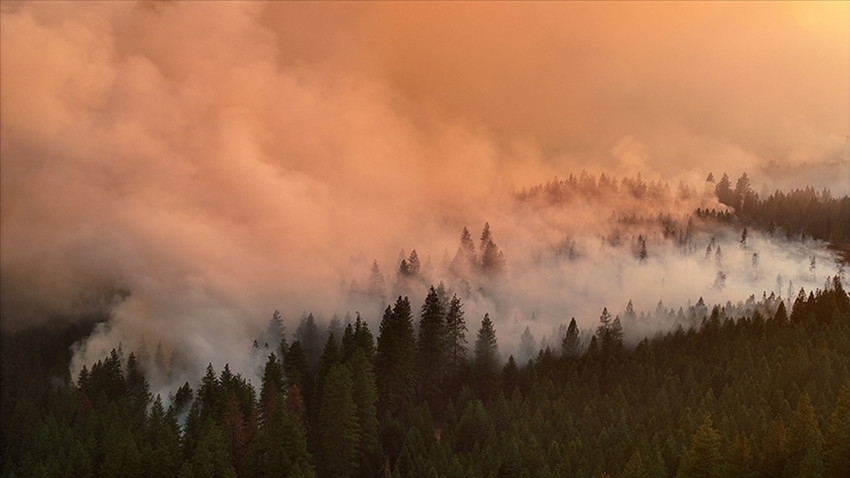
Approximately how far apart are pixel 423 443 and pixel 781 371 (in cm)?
4575

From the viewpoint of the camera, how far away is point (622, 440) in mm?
96438

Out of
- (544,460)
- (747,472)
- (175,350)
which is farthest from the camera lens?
(175,350)

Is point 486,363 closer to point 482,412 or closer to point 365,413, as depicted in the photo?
point 482,412

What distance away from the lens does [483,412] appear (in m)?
111

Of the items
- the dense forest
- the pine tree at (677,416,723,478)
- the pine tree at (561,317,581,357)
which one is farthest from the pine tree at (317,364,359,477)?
the pine tree at (561,317,581,357)

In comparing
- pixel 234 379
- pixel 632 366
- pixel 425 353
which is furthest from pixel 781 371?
pixel 234 379

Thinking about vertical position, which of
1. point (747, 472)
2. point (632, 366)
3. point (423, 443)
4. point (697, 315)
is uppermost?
point (697, 315)

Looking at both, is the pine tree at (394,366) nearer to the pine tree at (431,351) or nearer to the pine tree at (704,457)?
the pine tree at (431,351)

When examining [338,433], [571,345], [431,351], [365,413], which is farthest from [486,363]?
[338,433]

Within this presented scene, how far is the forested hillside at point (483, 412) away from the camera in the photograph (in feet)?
283

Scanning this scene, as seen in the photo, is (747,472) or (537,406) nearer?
(747,472)

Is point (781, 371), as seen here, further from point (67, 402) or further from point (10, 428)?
point (10, 428)

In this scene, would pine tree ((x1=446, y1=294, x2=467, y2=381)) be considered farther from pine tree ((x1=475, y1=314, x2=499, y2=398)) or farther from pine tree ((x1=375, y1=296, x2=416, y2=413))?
pine tree ((x1=375, y1=296, x2=416, y2=413))

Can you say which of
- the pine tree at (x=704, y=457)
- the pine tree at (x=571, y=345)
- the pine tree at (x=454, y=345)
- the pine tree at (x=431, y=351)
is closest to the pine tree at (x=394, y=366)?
the pine tree at (x=431, y=351)
